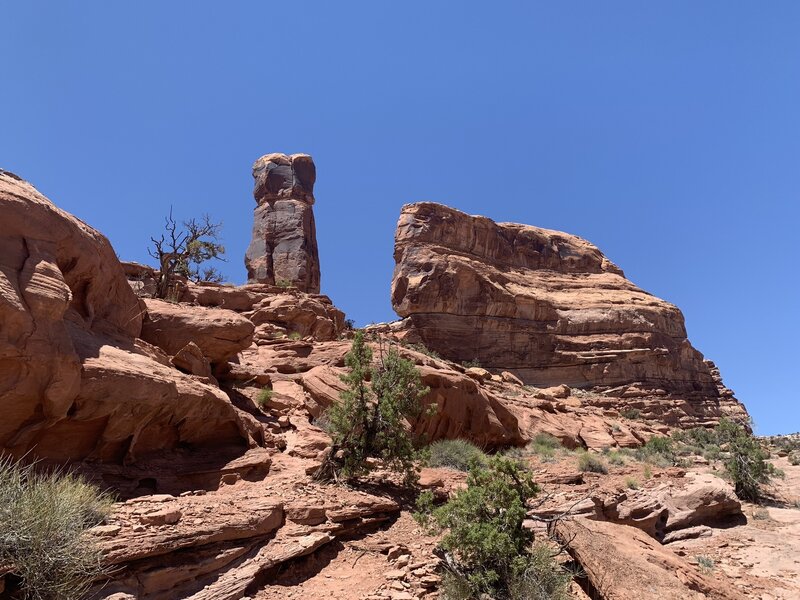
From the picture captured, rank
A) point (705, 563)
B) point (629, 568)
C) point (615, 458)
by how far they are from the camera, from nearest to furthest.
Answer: point (629, 568) < point (705, 563) < point (615, 458)

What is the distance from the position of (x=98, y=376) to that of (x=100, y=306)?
268 cm

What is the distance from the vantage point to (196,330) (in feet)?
43.1

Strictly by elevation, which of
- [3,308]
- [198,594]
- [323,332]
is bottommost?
[198,594]

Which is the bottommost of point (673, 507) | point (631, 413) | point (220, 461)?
point (220, 461)

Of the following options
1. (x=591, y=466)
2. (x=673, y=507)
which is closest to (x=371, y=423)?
(x=673, y=507)

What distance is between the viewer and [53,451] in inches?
308

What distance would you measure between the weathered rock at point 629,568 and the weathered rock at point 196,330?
932 cm

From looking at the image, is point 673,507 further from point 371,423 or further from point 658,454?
point 658,454

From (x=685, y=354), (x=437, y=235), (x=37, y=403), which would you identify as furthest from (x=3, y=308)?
(x=685, y=354)

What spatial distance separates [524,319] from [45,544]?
45.9 metres

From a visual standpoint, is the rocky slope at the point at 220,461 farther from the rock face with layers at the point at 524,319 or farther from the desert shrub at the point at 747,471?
the rock face with layers at the point at 524,319

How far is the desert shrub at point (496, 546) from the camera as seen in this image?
6.30 m

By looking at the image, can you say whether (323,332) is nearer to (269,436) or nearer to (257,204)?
(269,436)

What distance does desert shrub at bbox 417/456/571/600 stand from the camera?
248 inches
